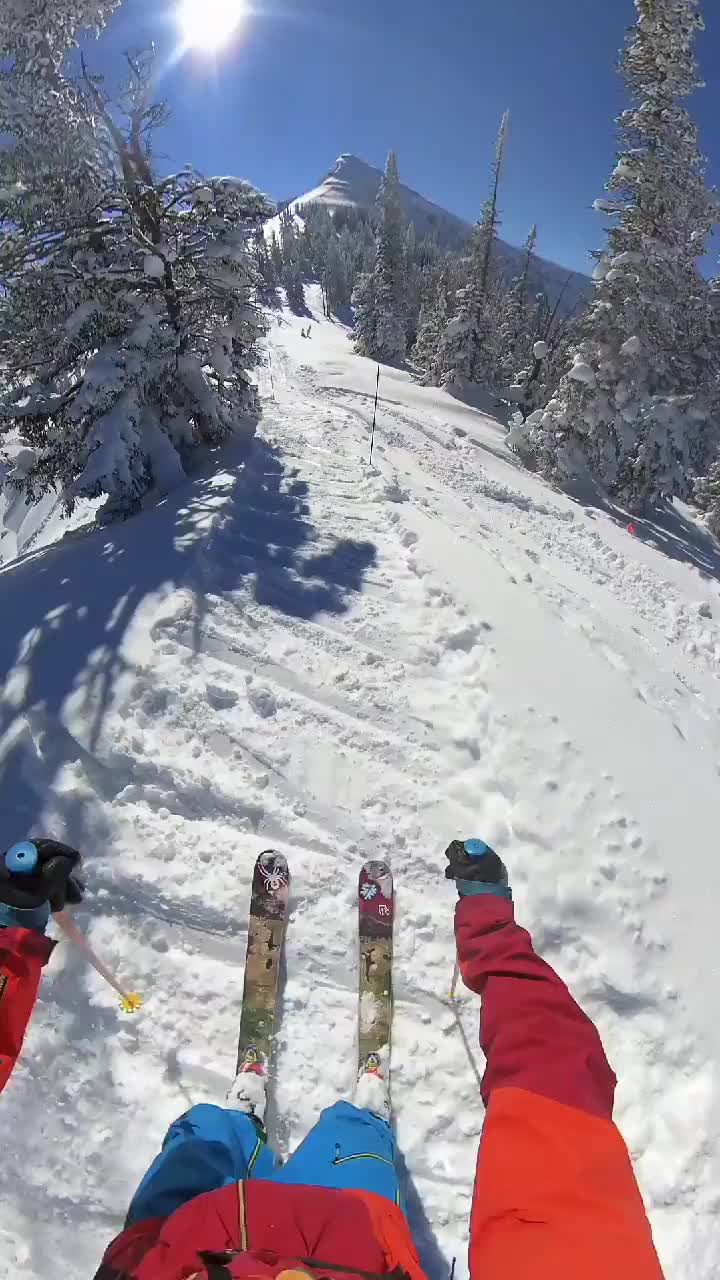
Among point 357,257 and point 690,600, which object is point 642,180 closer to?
point 690,600

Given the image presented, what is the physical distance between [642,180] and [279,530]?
14893 millimetres

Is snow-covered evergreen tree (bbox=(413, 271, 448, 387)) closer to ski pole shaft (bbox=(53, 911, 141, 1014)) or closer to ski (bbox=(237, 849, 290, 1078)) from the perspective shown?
ski (bbox=(237, 849, 290, 1078))

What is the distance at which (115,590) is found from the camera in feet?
23.2

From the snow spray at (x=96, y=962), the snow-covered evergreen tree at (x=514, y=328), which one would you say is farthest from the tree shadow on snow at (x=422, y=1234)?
the snow-covered evergreen tree at (x=514, y=328)

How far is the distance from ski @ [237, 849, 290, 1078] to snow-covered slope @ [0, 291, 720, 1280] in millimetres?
124

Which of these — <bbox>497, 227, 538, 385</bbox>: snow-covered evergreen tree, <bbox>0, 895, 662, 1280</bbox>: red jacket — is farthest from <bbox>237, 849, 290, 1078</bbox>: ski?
<bbox>497, 227, 538, 385</bbox>: snow-covered evergreen tree

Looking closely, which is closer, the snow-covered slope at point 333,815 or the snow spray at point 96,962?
the snow-covered slope at point 333,815

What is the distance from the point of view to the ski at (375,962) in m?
3.72

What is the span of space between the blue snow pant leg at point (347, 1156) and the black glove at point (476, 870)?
1.30 meters

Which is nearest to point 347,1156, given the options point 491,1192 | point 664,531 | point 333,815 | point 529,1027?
point 491,1192

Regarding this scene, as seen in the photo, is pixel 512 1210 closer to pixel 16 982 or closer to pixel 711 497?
pixel 16 982

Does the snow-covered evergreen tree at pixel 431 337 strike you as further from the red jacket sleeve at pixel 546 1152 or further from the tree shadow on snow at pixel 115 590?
the red jacket sleeve at pixel 546 1152

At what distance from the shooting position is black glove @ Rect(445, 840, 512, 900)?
332 cm

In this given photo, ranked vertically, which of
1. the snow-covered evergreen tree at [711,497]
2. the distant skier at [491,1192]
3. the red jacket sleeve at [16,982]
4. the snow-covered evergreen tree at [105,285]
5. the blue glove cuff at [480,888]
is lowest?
the red jacket sleeve at [16,982]
